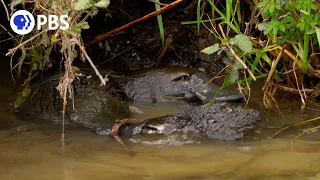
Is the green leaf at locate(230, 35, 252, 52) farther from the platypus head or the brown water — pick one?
the platypus head

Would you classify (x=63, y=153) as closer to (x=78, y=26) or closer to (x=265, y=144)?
(x=78, y=26)

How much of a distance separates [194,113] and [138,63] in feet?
3.97

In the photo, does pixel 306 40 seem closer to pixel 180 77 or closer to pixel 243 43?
pixel 243 43

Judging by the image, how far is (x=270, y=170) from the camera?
1.96 m

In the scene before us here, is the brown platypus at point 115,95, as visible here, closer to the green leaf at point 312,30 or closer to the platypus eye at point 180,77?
the platypus eye at point 180,77

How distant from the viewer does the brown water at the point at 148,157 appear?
192 centimetres

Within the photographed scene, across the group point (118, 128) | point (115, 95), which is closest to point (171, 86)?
point (115, 95)

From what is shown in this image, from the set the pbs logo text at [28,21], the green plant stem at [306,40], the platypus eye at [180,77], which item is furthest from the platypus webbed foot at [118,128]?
the green plant stem at [306,40]

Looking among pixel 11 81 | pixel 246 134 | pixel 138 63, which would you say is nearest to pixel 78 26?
pixel 246 134

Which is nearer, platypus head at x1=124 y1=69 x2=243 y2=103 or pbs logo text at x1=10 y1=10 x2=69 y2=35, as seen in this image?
pbs logo text at x1=10 y1=10 x2=69 y2=35

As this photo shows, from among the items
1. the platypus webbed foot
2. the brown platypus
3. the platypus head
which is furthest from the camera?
the platypus head

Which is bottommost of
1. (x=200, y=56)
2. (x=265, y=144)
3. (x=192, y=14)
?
(x=265, y=144)

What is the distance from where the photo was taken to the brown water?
1916mm

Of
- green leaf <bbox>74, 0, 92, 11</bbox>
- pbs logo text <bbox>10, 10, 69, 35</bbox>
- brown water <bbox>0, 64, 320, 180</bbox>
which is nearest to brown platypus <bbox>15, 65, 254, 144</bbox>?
brown water <bbox>0, 64, 320, 180</bbox>
